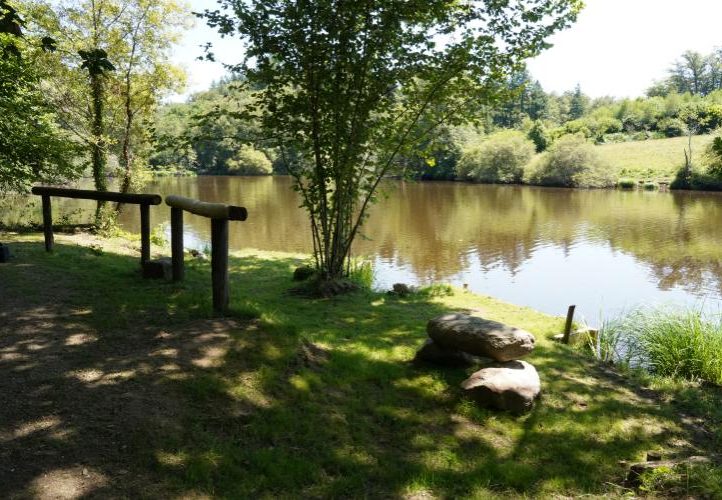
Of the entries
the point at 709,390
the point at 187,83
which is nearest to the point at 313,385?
the point at 709,390

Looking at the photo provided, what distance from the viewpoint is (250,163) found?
→ 9031cm


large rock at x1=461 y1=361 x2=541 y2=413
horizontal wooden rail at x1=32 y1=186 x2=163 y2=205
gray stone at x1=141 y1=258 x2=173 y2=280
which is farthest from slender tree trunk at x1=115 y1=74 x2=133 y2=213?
large rock at x1=461 y1=361 x2=541 y2=413

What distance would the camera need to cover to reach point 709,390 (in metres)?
7.17

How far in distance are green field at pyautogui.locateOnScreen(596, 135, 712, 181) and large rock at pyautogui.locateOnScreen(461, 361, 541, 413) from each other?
62.4 m

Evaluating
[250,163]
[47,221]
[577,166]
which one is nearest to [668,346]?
[47,221]

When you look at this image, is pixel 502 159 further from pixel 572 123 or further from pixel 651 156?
pixel 572 123

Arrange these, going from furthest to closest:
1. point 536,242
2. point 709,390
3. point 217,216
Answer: point 536,242
point 709,390
point 217,216

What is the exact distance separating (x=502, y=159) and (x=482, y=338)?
212ft

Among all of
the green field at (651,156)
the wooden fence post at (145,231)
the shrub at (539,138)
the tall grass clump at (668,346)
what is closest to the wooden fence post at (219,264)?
the wooden fence post at (145,231)

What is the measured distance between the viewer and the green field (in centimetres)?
6253

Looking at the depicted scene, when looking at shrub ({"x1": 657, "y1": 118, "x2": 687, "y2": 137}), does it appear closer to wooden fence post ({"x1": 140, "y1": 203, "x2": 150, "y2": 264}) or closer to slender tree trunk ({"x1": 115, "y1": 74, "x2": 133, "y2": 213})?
slender tree trunk ({"x1": 115, "y1": 74, "x2": 133, "y2": 213})

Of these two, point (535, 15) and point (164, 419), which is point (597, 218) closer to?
point (535, 15)

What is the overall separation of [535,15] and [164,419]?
28.7ft

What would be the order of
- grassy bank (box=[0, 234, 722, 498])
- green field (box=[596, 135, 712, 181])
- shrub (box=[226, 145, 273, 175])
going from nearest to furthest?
grassy bank (box=[0, 234, 722, 498]) → green field (box=[596, 135, 712, 181]) → shrub (box=[226, 145, 273, 175])
